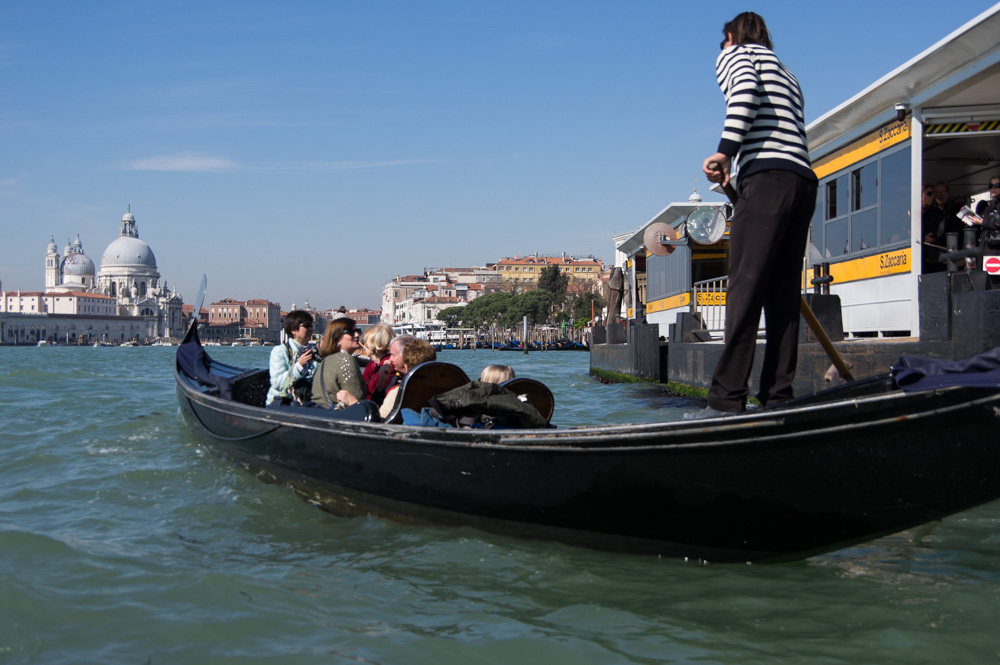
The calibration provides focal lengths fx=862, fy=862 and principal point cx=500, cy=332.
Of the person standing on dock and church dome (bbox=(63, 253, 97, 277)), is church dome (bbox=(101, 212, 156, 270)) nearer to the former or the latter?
church dome (bbox=(63, 253, 97, 277))

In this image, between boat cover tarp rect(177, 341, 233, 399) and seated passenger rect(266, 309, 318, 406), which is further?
boat cover tarp rect(177, 341, 233, 399)

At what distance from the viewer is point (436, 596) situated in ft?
9.28

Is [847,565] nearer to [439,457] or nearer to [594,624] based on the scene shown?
[594,624]

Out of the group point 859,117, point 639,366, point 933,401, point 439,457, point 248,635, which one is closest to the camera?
point 933,401

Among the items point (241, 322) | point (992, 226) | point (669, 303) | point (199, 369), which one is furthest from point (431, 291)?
point (992, 226)

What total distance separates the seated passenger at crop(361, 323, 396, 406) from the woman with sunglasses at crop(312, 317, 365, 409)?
0.12 m

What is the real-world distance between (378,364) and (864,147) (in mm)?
5436

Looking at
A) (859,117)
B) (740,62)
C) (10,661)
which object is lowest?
(10,661)

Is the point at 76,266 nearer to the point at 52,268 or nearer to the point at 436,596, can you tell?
the point at 52,268

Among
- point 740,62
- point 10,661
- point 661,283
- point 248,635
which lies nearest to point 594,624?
point 248,635

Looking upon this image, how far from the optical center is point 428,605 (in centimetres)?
274

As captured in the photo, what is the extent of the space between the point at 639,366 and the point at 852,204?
564 centimetres

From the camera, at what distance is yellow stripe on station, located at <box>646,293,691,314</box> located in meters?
14.0

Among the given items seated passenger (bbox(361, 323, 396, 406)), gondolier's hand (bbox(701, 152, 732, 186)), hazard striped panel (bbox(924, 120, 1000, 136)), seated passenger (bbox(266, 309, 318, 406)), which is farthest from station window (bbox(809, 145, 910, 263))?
gondolier's hand (bbox(701, 152, 732, 186))
